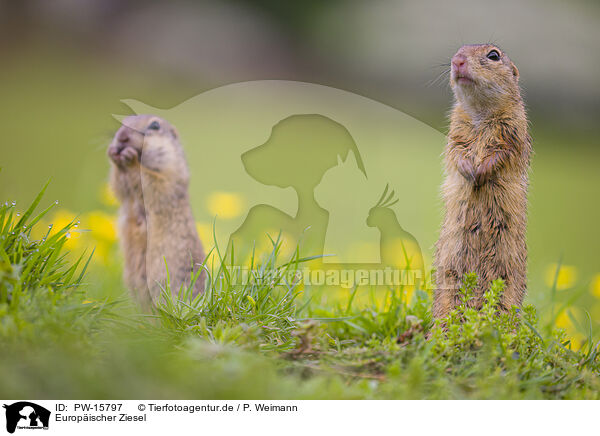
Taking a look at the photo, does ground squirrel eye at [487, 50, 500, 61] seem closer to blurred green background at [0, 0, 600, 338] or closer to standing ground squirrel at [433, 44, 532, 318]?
standing ground squirrel at [433, 44, 532, 318]

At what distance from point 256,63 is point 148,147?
65 centimetres

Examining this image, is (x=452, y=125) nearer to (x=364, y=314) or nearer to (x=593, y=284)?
(x=364, y=314)

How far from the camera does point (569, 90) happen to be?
2.92m

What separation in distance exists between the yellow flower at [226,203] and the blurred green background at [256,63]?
0.04 feet

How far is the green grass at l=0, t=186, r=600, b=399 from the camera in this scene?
58.2 inches

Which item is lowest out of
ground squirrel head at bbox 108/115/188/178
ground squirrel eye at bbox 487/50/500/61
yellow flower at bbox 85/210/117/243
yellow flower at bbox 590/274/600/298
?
yellow flower at bbox 590/274/600/298

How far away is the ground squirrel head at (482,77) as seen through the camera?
2.14 metres

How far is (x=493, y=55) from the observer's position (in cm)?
224

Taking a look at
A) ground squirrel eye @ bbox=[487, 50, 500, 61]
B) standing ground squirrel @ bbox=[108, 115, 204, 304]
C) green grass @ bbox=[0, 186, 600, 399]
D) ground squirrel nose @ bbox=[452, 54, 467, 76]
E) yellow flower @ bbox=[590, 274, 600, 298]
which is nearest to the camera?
green grass @ bbox=[0, 186, 600, 399]
